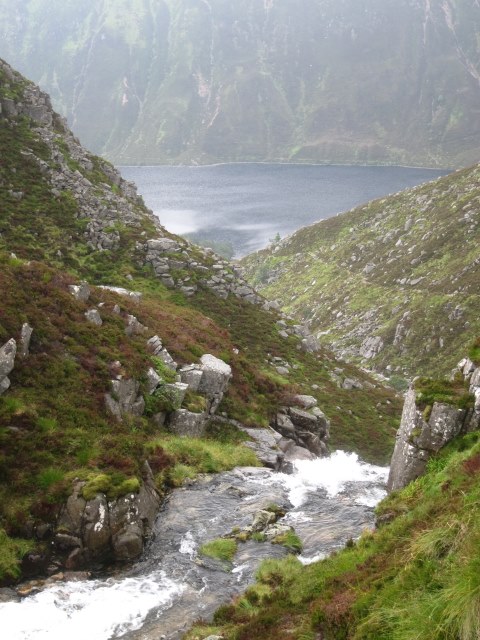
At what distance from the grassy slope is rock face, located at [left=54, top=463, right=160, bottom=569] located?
4220 mm

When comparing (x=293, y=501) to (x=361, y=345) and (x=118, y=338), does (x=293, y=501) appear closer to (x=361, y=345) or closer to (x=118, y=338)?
(x=118, y=338)

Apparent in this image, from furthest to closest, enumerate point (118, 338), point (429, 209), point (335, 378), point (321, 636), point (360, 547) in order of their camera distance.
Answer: point (429, 209)
point (335, 378)
point (118, 338)
point (360, 547)
point (321, 636)

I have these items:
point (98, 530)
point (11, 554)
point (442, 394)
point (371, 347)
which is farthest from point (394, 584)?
point (371, 347)

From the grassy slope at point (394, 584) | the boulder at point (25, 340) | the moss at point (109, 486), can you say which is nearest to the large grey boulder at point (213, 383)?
the boulder at point (25, 340)

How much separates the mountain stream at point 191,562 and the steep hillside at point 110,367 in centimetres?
102

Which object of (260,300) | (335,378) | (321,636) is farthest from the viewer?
(260,300)

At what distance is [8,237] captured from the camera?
1599 inches

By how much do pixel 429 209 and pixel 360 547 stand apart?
124189 millimetres

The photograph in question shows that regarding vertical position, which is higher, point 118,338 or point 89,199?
point 89,199

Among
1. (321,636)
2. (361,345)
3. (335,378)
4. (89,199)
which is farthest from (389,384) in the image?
(321,636)

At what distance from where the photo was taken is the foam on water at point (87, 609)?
529 inches

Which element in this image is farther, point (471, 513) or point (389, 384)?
point (389, 384)

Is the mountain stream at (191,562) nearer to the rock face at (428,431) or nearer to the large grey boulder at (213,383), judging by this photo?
the rock face at (428,431)

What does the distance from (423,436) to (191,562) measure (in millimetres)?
9594
